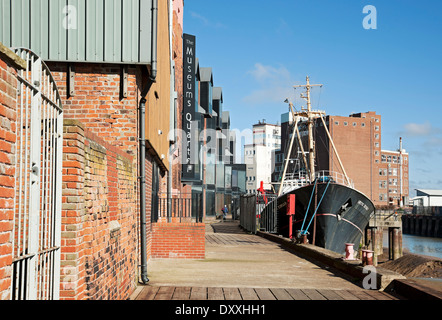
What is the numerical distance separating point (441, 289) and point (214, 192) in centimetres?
4387

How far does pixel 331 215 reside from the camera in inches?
962

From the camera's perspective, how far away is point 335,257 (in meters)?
12.6

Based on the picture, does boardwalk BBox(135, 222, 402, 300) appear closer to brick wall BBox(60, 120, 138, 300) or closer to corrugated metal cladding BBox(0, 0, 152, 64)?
brick wall BBox(60, 120, 138, 300)

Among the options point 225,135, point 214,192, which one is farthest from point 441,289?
point 225,135

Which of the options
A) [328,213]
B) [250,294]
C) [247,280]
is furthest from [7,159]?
[328,213]

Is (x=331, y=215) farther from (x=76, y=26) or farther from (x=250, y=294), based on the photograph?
(x=76, y=26)

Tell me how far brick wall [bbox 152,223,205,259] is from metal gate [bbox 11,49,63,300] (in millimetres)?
9568

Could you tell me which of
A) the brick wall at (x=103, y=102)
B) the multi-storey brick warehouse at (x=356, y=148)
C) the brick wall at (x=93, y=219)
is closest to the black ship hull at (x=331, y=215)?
the brick wall at (x=103, y=102)

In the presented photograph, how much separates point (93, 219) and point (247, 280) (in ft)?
17.8

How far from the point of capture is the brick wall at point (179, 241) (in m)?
14.2

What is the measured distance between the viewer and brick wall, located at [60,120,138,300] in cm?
498

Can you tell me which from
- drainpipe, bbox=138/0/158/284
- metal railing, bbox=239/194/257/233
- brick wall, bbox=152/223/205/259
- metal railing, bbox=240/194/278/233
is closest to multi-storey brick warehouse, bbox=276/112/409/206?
metal railing, bbox=239/194/257/233

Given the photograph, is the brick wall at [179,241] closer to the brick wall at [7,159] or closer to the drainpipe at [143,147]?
the drainpipe at [143,147]

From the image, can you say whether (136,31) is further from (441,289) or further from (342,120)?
(342,120)
